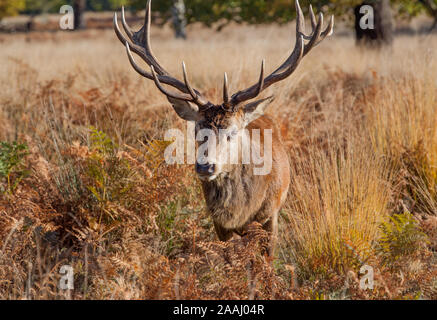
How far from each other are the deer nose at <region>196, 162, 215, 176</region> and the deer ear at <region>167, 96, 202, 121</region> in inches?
20.7

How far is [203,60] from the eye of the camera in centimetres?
953

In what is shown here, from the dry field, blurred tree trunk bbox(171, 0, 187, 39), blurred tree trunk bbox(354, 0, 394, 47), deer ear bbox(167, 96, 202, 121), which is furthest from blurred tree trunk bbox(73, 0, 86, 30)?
deer ear bbox(167, 96, 202, 121)

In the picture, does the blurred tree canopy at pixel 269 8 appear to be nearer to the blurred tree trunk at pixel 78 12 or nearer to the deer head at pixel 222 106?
the deer head at pixel 222 106

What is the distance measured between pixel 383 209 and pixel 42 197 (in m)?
2.82

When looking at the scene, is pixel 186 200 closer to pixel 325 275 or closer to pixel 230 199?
pixel 230 199

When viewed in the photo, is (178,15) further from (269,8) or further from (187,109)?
(187,109)

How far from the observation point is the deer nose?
3284 mm

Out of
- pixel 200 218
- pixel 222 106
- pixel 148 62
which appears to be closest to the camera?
pixel 222 106

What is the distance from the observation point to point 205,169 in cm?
329

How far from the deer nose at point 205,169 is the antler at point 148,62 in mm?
568

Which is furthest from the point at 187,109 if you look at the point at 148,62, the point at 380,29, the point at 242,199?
the point at 380,29

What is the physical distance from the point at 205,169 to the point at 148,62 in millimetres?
1267

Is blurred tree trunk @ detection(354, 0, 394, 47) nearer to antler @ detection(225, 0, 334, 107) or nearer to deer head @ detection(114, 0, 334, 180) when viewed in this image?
antler @ detection(225, 0, 334, 107)
